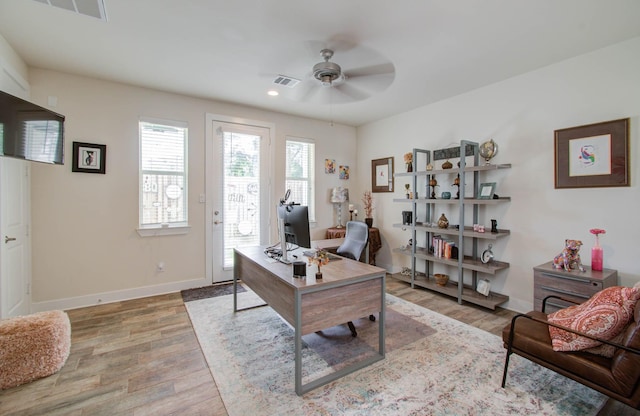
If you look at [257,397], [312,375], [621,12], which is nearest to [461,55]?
[621,12]

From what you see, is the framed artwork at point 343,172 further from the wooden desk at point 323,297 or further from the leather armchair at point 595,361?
the leather armchair at point 595,361

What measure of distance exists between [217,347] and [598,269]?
3.51 m

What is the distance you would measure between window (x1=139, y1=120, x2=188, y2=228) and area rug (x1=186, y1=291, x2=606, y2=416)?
162cm

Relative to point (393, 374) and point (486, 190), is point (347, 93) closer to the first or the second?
point (486, 190)

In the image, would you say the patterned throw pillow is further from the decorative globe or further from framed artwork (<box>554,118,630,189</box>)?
the decorative globe

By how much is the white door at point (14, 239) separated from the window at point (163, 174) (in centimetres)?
107

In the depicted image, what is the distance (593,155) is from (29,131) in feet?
16.3

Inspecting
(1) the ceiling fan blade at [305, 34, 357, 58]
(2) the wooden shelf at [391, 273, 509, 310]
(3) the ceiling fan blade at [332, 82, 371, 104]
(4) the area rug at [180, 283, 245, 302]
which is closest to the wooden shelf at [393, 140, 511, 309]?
(2) the wooden shelf at [391, 273, 509, 310]

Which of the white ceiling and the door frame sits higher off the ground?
the white ceiling

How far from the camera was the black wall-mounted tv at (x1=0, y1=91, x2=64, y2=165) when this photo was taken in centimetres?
195

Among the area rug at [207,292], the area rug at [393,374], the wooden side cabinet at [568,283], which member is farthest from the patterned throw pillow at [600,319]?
the area rug at [207,292]

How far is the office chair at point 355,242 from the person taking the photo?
10.3ft

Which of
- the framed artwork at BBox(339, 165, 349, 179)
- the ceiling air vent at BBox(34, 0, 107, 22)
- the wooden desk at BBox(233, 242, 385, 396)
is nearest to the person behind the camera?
the wooden desk at BBox(233, 242, 385, 396)

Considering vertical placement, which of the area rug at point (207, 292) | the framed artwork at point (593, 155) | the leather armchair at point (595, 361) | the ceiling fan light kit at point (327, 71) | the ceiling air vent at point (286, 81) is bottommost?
the area rug at point (207, 292)
